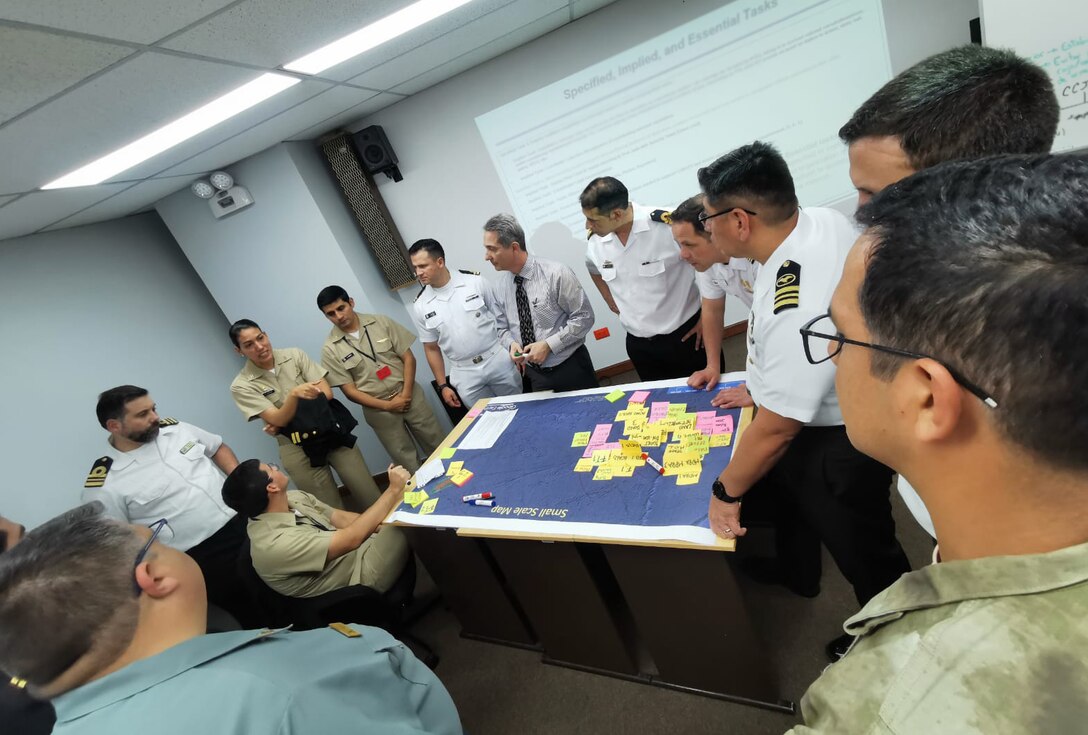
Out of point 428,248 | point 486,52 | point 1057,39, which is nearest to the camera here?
point 1057,39

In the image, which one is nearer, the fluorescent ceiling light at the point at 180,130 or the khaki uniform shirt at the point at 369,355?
the fluorescent ceiling light at the point at 180,130

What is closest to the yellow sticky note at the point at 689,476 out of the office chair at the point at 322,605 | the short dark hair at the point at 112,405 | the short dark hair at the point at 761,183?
the short dark hair at the point at 761,183

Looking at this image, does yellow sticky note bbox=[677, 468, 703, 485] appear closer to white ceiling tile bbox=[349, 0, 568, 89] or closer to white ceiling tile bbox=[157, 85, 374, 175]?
white ceiling tile bbox=[349, 0, 568, 89]

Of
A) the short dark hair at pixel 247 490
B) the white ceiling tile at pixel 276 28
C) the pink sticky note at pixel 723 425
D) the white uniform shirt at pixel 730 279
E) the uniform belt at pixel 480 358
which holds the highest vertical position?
the white ceiling tile at pixel 276 28

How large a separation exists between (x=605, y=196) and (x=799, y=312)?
1.36 meters

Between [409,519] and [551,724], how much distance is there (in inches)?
39.8

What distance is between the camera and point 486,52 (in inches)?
120

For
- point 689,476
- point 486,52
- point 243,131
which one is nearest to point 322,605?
point 689,476

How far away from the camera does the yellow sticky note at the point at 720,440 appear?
1.54 m

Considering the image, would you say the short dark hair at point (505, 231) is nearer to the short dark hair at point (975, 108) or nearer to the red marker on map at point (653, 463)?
the red marker on map at point (653, 463)

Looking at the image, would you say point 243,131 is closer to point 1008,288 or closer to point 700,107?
point 700,107

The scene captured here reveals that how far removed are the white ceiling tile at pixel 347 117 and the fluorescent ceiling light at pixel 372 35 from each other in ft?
3.24

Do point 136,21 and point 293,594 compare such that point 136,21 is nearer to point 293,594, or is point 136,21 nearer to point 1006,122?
point 293,594

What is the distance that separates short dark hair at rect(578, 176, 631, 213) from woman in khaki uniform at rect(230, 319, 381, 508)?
2080 mm
